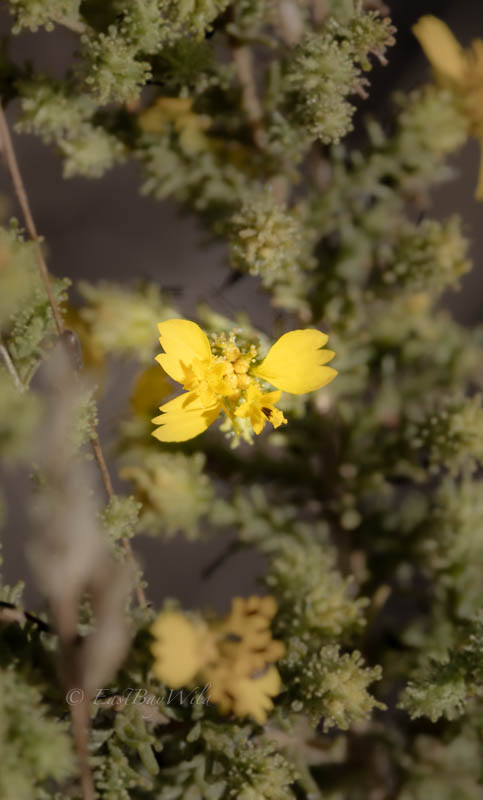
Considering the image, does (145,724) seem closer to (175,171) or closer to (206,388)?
(206,388)

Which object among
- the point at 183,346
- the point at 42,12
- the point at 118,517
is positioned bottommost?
the point at 118,517

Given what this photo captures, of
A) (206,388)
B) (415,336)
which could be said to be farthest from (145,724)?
(415,336)

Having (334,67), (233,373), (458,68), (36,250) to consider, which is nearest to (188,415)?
(233,373)

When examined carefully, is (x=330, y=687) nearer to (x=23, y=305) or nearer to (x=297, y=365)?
(x=297, y=365)

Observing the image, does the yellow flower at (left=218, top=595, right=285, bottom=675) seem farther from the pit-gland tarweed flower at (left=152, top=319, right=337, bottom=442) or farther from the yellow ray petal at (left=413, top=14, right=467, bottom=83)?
the yellow ray petal at (left=413, top=14, right=467, bottom=83)

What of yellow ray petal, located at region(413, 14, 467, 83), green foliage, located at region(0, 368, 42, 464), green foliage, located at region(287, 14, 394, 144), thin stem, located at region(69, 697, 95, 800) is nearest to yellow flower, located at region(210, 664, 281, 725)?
thin stem, located at region(69, 697, 95, 800)

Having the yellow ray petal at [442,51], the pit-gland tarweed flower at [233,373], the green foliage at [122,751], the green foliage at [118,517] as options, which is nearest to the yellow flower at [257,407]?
the pit-gland tarweed flower at [233,373]

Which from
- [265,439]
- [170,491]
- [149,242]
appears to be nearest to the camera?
[170,491]
